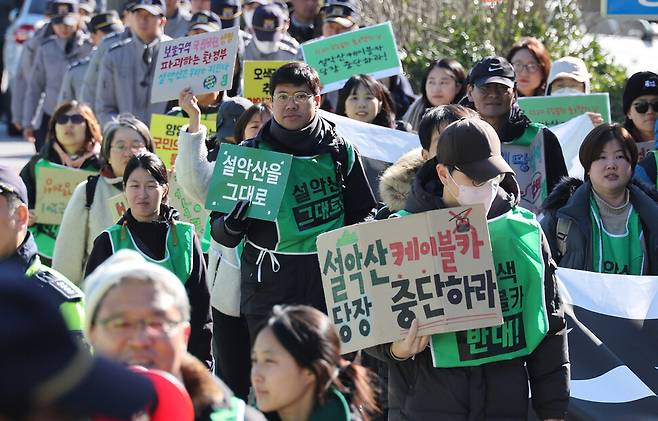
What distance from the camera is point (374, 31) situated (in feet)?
33.5

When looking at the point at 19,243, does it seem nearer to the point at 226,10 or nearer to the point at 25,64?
the point at 226,10

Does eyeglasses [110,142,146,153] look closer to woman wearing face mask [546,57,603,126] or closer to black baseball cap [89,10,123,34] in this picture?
woman wearing face mask [546,57,603,126]

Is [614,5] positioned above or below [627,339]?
above

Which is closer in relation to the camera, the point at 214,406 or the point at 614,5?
the point at 214,406

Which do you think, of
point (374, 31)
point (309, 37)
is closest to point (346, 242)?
point (374, 31)

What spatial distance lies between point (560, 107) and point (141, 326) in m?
6.28

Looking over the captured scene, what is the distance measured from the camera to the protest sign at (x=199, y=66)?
351 inches

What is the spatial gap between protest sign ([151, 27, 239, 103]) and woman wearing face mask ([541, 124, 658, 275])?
275 centimetres

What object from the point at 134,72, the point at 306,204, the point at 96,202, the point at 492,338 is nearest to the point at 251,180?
the point at 306,204

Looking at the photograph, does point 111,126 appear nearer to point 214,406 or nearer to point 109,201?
point 109,201

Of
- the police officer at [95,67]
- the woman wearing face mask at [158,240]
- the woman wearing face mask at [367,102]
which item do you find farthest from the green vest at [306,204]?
the police officer at [95,67]

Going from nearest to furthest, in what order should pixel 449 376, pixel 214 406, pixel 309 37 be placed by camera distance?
1. pixel 214 406
2. pixel 449 376
3. pixel 309 37

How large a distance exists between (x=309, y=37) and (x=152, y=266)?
1138 cm

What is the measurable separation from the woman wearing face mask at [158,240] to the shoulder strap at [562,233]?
5.94 feet
